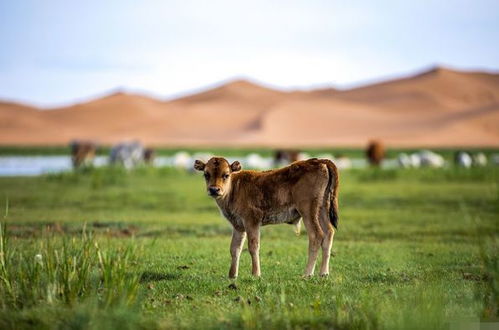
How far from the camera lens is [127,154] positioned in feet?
154

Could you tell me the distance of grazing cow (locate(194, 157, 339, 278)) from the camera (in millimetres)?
10047

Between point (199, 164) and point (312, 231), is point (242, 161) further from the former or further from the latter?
point (312, 231)

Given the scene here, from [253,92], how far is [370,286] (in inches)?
6445

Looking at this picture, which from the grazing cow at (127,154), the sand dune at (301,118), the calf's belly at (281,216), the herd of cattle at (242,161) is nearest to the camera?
the calf's belly at (281,216)

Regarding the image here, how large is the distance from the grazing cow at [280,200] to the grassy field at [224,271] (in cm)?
58

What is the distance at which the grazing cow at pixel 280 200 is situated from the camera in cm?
1005

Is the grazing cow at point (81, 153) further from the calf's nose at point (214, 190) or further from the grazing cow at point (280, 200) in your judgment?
the calf's nose at point (214, 190)

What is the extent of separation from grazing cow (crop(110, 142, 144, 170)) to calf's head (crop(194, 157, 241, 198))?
36367 millimetres

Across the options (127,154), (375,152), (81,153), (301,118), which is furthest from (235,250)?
(301,118)

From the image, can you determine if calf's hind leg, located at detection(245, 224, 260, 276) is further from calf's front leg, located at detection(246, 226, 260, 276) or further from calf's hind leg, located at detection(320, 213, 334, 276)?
calf's hind leg, located at detection(320, 213, 334, 276)

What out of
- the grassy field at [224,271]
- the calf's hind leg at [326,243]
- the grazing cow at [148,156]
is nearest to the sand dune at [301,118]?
the grazing cow at [148,156]

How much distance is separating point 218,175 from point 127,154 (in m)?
37.8

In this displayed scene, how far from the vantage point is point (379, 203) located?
82.6 feet

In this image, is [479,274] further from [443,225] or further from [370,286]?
[443,225]
